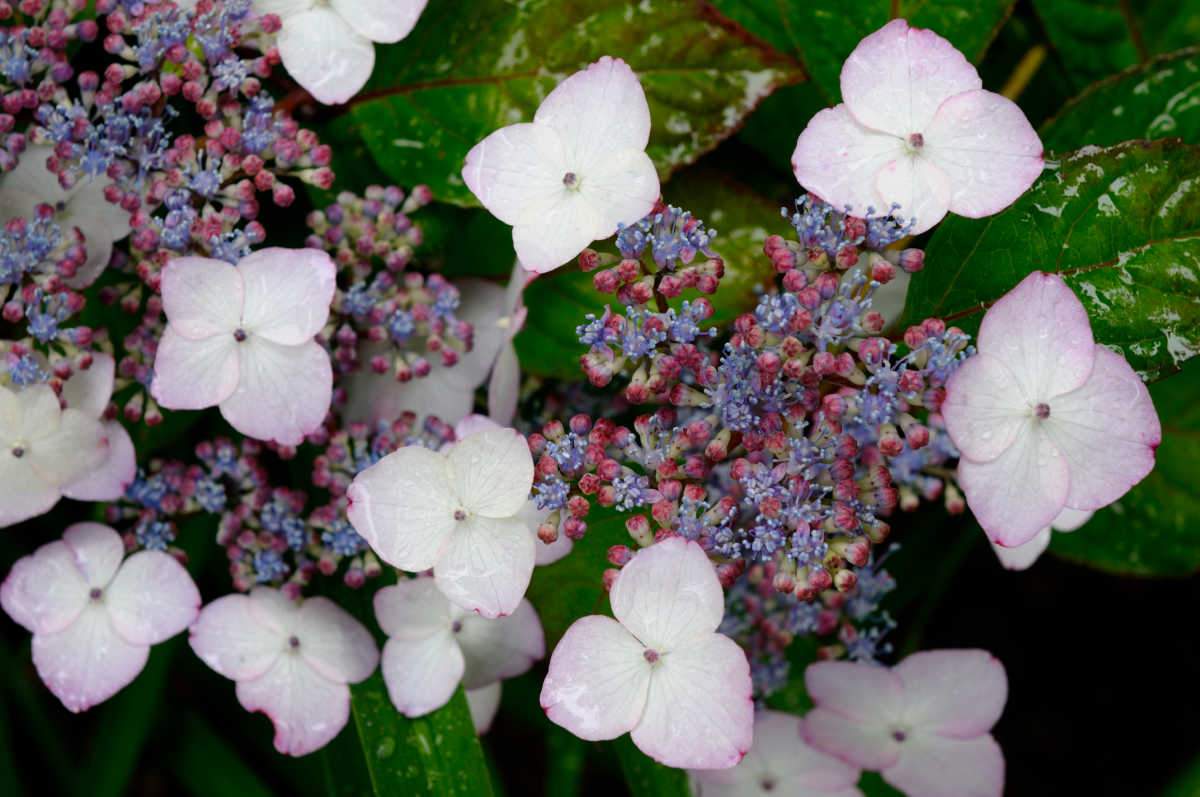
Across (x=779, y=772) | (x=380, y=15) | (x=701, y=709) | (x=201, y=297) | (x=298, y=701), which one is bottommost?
(x=779, y=772)

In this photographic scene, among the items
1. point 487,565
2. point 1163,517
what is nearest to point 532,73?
point 487,565

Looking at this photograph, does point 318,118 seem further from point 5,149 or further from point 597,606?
point 597,606

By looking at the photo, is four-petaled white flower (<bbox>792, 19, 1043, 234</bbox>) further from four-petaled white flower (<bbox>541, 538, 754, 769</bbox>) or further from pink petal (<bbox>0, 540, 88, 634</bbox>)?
pink petal (<bbox>0, 540, 88, 634</bbox>)

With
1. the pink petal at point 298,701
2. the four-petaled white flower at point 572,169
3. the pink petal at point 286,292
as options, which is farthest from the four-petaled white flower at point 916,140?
the pink petal at point 298,701

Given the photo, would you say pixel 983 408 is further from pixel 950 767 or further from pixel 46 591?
pixel 46 591

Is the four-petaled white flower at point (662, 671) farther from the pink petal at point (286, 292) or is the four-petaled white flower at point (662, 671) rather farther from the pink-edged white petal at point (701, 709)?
the pink petal at point (286, 292)

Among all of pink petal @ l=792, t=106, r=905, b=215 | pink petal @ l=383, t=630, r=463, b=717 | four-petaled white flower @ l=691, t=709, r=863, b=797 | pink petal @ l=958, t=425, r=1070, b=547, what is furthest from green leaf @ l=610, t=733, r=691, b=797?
pink petal @ l=792, t=106, r=905, b=215

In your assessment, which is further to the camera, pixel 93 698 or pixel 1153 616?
pixel 1153 616

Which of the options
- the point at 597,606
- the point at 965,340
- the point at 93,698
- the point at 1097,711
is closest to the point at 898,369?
the point at 965,340
